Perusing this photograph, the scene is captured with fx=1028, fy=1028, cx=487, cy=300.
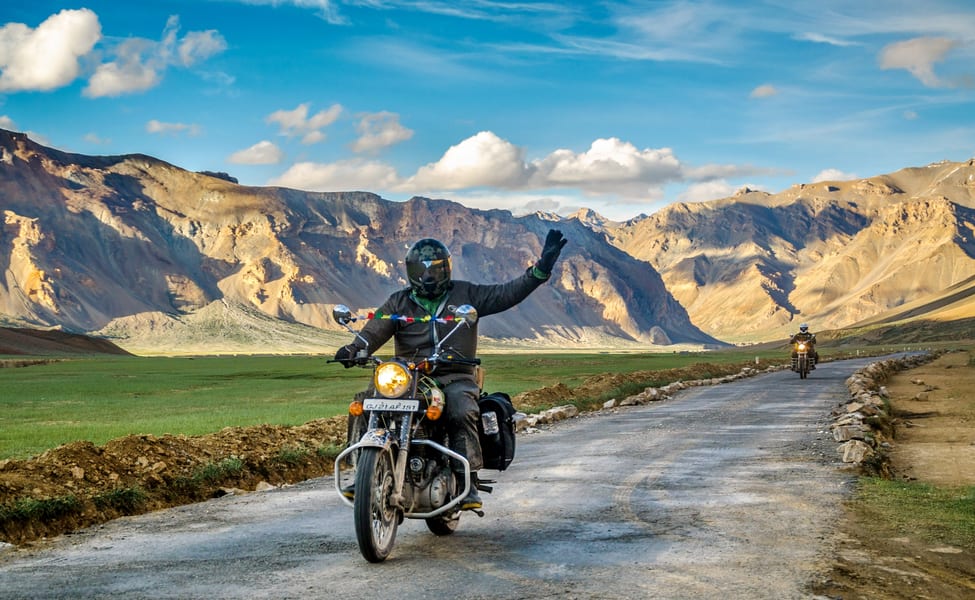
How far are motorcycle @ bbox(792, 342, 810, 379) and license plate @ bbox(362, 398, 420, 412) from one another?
39001 millimetres

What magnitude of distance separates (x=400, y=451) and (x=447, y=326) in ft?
5.01

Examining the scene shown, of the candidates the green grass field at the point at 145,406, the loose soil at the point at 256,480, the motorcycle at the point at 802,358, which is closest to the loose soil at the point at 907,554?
the loose soil at the point at 256,480

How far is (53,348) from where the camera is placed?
141375 millimetres

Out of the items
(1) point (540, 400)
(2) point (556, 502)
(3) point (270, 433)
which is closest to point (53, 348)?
(1) point (540, 400)

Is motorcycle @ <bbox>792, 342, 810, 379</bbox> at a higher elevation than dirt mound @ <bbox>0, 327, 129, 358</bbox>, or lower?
higher

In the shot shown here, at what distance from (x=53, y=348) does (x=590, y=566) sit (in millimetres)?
146531

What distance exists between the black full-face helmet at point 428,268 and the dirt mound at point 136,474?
15.8 feet

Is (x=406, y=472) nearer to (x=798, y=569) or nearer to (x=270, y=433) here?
(x=798, y=569)

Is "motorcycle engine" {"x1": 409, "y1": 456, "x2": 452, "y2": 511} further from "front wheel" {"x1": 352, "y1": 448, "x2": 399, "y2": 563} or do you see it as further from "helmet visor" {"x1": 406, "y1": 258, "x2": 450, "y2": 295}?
"helmet visor" {"x1": 406, "y1": 258, "x2": 450, "y2": 295}

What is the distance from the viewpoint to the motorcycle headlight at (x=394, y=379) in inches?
339

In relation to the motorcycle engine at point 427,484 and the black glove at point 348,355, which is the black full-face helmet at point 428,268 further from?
the motorcycle engine at point 427,484

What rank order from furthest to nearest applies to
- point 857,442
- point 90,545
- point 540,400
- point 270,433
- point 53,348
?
point 53,348 < point 540,400 < point 270,433 < point 857,442 < point 90,545

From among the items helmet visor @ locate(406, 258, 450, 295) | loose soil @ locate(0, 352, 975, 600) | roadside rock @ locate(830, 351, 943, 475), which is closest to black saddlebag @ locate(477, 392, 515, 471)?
helmet visor @ locate(406, 258, 450, 295)

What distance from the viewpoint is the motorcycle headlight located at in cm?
862
